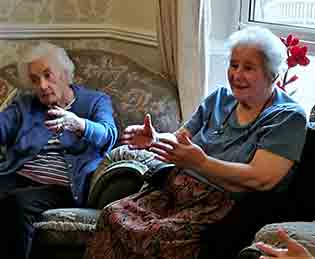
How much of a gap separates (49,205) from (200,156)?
2.66 feet

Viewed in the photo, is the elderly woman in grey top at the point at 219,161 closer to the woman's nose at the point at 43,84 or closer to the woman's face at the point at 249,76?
the woman's face at the point at 249,76

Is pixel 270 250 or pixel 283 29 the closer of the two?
pixel 270 250

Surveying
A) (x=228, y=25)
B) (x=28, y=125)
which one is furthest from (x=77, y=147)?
(x=228, y=25)

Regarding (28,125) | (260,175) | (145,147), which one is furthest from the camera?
(28,125)

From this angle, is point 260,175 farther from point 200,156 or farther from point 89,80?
point 89,80

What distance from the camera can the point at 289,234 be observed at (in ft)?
5.75

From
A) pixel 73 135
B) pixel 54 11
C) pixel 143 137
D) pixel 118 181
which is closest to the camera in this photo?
pixel 143 137

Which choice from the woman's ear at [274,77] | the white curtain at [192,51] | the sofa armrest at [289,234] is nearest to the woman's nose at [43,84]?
the white curtain at [192,51]

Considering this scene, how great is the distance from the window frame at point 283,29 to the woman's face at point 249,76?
2.49 feet

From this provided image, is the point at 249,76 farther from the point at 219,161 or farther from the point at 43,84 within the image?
the point at 43,84

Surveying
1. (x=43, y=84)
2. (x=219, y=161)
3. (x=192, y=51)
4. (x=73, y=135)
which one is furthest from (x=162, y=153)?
(x=192, y=51)

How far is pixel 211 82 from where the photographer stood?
3.37 metres

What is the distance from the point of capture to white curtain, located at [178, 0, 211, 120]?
3051 mm

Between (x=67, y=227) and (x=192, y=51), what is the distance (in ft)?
3.63
